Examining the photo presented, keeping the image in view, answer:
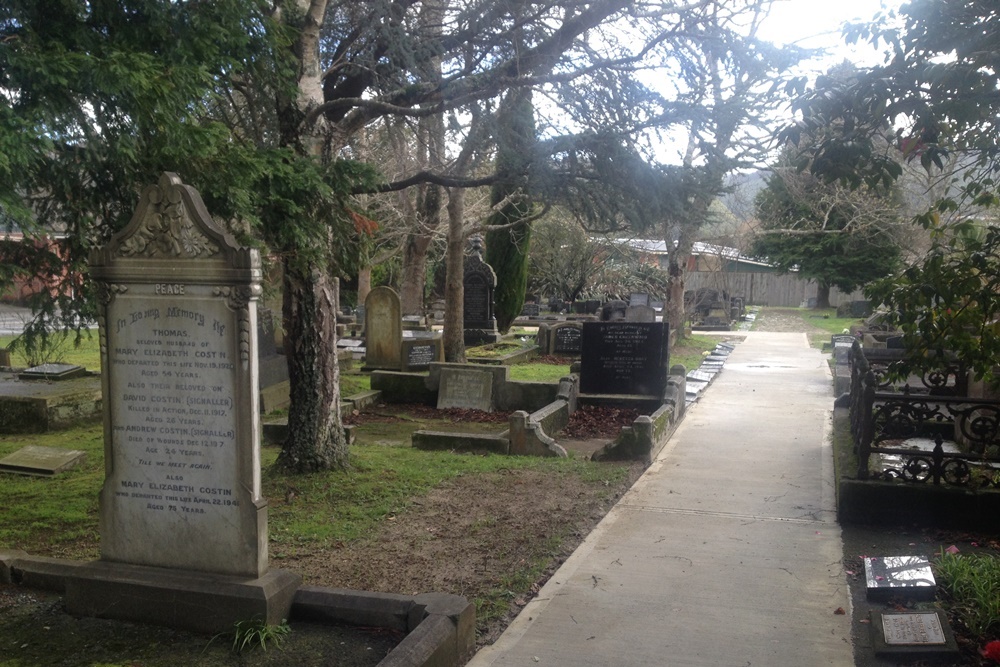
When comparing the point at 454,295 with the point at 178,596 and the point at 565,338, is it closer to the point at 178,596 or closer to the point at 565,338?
the point at 565,338

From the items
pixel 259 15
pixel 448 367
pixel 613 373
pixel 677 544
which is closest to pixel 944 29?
pixel 677 544

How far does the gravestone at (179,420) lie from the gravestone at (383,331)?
12586 mm

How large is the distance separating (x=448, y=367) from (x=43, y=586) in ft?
28.6

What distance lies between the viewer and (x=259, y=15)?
7414mm

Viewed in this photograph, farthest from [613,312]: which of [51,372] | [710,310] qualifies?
[51,372]

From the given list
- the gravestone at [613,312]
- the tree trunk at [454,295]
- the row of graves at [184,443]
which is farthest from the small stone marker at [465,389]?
the gravestone at [613,312]

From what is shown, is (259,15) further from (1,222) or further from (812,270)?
(812,270)

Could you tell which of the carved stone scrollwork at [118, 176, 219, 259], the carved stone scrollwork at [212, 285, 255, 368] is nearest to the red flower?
the carved stone scrollwork at [212, 285, 255, 368]

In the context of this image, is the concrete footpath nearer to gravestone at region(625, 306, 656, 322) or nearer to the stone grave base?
the stone grave base

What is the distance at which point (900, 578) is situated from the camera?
17.7 ft

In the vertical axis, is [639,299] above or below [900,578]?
above

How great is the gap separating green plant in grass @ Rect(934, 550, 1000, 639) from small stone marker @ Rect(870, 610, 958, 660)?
0.63 ft

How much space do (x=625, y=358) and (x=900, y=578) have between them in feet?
26.3

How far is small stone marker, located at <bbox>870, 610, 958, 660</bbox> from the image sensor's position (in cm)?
450
